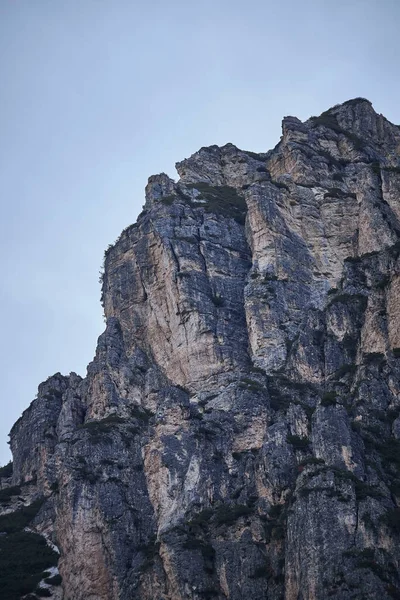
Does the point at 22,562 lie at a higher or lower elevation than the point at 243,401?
lower

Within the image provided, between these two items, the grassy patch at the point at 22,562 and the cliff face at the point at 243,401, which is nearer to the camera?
the cliff face at the point at 243,401

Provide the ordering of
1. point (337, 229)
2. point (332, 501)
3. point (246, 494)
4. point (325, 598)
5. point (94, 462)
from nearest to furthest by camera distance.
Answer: point (325, 598) < point (332, 501) < point (246, 494) < point (94, 462) < point (337, 229)

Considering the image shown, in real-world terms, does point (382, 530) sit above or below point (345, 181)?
below

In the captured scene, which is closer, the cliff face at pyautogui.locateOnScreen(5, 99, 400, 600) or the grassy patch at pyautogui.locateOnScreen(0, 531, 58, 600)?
the cliff face at pyautogui.locateOnScreen(5, 99, 400, 600)

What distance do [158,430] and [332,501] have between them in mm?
21478

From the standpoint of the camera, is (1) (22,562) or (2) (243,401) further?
(2) (243,401)

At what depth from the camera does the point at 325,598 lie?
57.3 metres

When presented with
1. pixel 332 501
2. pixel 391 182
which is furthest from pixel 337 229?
pixel 332 501

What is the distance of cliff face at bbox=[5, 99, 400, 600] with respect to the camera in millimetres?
64312

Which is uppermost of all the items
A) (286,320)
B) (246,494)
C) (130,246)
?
(130,246)

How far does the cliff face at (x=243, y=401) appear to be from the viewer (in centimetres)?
6431

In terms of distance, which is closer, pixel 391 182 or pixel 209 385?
pixel 209 385

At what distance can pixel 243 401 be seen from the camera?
81.6 m

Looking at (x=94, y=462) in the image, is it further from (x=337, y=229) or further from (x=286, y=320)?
(x=337, y=229)
